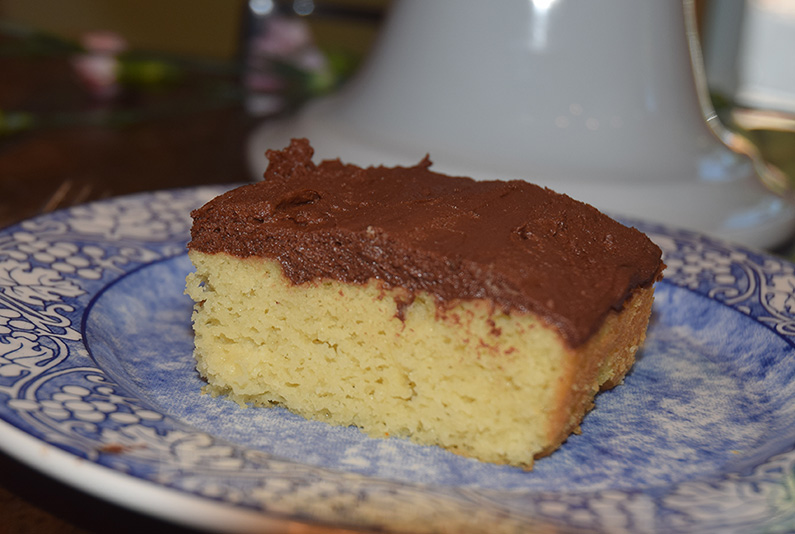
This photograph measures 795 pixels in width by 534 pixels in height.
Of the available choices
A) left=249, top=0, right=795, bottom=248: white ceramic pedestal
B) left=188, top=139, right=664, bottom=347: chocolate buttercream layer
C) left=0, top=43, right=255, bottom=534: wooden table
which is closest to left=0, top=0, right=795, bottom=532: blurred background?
left=0, top=43, right=255, bottom=534: wooden table

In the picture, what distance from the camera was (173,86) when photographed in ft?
17.4

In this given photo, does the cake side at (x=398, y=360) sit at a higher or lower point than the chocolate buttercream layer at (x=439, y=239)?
lower

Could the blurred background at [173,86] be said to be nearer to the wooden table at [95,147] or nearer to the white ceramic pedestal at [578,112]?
the wooden table at [95,147]

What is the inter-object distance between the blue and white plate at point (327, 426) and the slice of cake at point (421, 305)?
3.2 inches

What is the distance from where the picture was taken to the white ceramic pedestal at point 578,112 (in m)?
2.94

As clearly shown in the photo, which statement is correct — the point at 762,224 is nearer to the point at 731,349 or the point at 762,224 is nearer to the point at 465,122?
the point at 731,349

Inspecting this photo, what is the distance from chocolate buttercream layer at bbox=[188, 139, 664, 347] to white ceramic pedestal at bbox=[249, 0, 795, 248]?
2.65ft

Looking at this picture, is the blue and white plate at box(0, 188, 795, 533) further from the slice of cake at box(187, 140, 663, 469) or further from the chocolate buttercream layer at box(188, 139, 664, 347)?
the chocolate buttercream layer at box(188, 139, 664, 347)

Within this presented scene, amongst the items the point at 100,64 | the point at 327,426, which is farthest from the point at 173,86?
the point at 327,426

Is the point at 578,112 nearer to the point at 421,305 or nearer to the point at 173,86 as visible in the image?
the point at 421,305

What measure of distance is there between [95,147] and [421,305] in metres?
2.81

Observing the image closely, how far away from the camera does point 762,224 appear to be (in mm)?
3008

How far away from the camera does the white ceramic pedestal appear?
2936mm

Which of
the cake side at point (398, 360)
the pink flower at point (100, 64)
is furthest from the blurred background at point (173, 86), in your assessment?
the cake side at point (398, 360)
